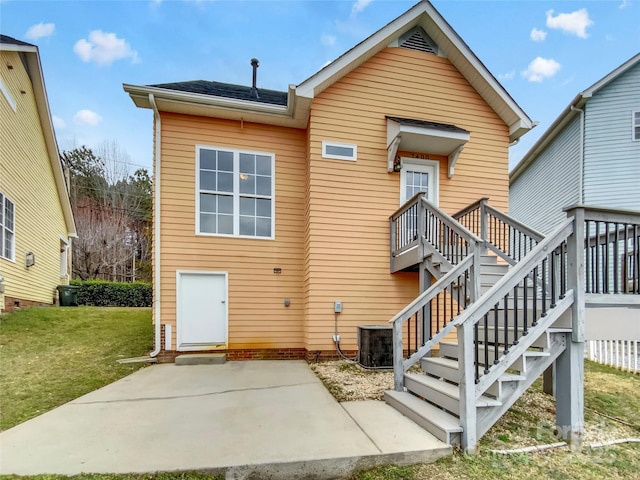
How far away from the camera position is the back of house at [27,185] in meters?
8.02

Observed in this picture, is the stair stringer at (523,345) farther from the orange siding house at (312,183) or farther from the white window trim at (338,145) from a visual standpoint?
the white window trim at (338,145)

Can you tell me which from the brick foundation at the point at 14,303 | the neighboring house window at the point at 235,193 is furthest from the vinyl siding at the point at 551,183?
the brick foundation at the point at 14,303

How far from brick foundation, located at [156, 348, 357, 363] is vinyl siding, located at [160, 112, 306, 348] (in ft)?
0.35

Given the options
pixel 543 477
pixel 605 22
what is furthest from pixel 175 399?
pixel 605 22

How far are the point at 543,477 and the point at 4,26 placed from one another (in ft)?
49.3

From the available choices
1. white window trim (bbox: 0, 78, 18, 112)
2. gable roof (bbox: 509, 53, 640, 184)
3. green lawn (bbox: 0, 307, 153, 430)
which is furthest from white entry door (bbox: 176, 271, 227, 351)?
gable roof (bbox: 509, 53, 640, 184)

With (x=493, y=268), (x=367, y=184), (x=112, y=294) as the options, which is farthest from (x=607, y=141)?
(x=112, y=294)

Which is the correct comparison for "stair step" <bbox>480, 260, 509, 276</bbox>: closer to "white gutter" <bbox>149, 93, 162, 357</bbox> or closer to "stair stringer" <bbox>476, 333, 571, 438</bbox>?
"stair stringer" <bbox>476, 333, 571, 438</bbox>

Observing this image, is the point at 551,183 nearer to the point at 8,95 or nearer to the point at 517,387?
the point at 517,387

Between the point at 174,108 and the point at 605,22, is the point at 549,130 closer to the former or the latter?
the point at 605,22

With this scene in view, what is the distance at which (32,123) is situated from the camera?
9.59 meters

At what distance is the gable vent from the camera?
6863mm

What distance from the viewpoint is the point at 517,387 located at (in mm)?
2988

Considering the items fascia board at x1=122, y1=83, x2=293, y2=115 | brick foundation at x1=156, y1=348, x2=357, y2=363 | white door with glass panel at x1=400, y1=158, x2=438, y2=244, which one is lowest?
brick foundation at x1=156, y1=348, x2=357, y2=363
